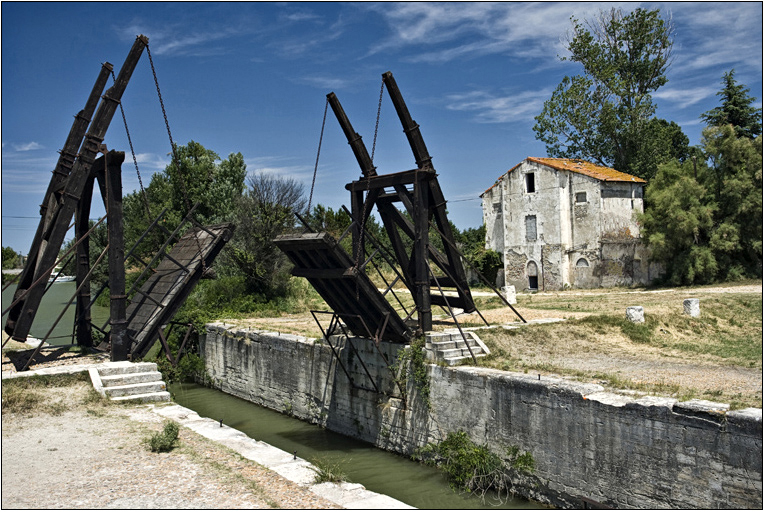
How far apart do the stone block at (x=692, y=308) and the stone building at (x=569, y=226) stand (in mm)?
12487

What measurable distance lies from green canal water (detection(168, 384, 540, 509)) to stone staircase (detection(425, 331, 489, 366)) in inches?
86.5

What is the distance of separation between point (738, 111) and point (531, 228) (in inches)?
617

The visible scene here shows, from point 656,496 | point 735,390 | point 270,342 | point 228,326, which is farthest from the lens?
point 228,326

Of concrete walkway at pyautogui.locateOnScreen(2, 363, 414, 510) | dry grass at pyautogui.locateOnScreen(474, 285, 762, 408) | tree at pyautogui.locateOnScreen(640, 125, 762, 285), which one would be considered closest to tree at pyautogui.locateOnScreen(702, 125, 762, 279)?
tree at pyautogui.locateOnScreen(640, 125, 762, 285)

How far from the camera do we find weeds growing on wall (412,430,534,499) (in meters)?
10.6

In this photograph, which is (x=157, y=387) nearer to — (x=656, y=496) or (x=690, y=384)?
(x=656, y=496)

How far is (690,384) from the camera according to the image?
1023 cm

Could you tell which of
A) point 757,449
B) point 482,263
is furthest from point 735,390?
point 482,263

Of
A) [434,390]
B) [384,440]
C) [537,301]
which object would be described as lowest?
[384,440]

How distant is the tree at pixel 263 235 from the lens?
28484 millimetres

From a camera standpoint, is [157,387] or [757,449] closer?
[757,449]

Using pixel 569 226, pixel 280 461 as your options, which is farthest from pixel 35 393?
pixel 569 226

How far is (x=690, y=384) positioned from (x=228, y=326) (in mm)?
14335

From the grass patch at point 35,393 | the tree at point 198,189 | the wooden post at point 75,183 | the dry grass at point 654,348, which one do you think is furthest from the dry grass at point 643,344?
the tree at point 198,189
